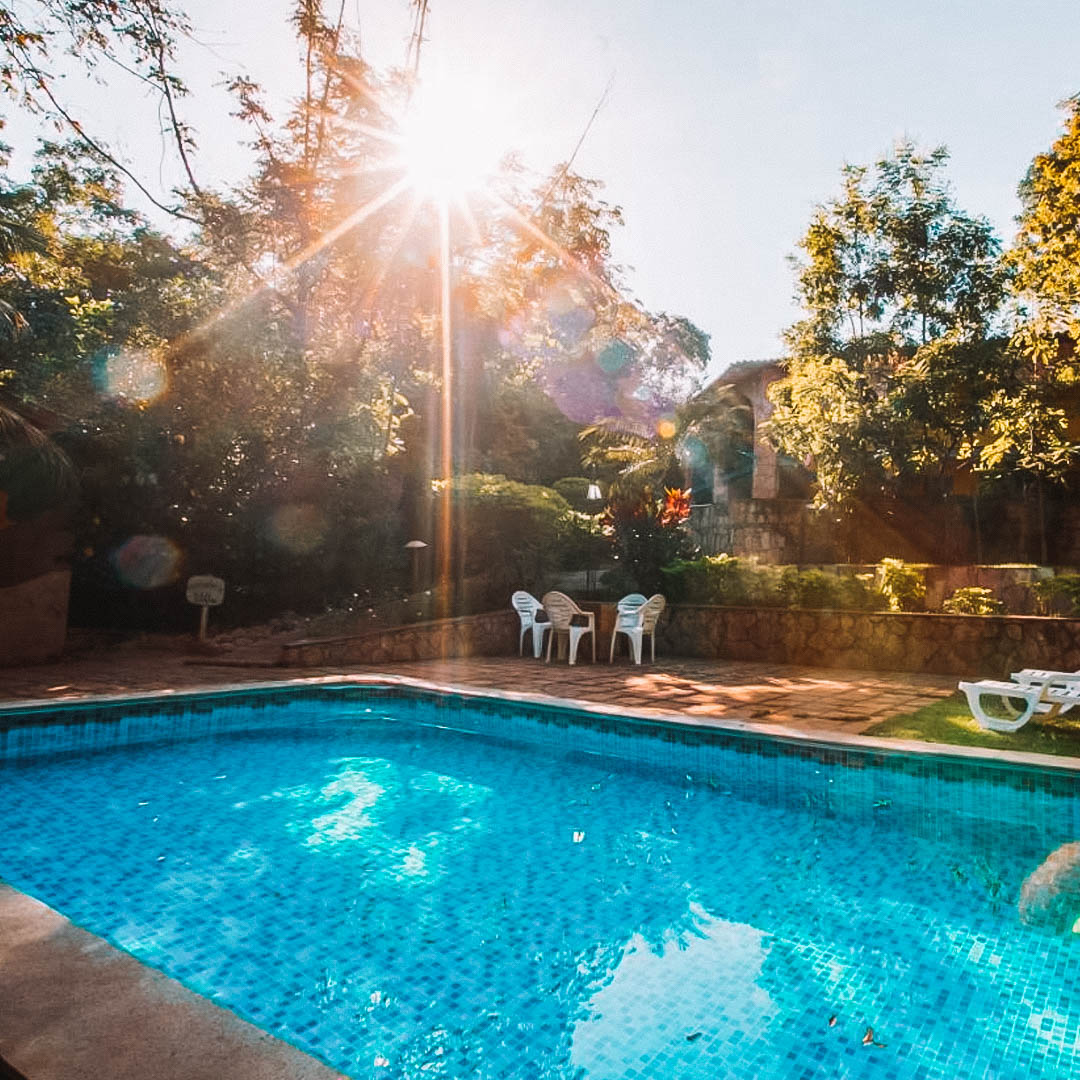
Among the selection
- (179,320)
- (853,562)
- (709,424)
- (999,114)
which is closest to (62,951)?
(999,114)

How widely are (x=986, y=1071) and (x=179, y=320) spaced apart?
14.1 metres

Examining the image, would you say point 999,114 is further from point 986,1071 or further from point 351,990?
point 351,990

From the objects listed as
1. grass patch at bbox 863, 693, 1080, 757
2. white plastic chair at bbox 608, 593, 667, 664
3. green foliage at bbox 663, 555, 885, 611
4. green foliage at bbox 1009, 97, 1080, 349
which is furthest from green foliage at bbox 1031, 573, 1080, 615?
white plastic chair at bbox 608, 593, 667, 664

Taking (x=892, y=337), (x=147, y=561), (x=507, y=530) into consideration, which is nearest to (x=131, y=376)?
(x=147, y=561)

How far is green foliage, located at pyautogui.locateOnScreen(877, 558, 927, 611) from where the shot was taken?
1115cm

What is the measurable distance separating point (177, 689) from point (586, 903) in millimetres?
5376

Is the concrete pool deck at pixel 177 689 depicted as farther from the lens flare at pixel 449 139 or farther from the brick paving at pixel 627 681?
the lens flare at pixel 449 139

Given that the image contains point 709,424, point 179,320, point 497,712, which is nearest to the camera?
point 497,712

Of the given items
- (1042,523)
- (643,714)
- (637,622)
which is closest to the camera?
(643,714)

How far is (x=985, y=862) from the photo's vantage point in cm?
429

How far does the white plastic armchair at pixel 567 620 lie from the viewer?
35.2 feet

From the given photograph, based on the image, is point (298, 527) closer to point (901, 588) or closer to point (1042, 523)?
point (901, 588)

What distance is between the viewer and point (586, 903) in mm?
3799

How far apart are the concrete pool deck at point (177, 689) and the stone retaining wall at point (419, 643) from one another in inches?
15.1
